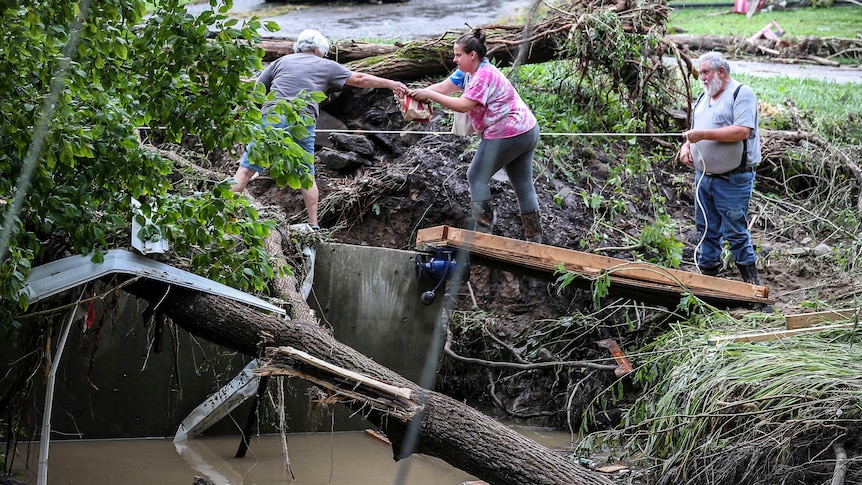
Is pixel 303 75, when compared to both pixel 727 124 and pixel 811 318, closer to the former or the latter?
pixel 727 124

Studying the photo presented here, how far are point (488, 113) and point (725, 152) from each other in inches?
66.6

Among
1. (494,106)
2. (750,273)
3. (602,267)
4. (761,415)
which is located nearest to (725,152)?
(750,273)

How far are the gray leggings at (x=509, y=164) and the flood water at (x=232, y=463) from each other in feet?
6.32

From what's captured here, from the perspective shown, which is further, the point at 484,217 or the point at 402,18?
the point at 402,18

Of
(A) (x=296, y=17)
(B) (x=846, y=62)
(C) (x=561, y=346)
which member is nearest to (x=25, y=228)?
(C) (x=561, y=346)

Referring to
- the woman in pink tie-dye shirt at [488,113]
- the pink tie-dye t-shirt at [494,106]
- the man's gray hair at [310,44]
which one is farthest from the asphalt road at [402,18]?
the pink tie-dye t-shirt at [494,106]

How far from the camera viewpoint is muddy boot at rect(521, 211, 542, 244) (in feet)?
22.9

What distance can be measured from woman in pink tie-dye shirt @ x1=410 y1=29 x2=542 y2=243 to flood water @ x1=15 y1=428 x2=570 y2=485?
6.58 feet

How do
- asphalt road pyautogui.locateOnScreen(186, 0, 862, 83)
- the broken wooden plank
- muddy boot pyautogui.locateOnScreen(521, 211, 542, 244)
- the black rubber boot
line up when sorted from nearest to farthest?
the broken wooden plank < the black rubber boot < muddy boot pyautogui.locateOnScreen(521, 211, 542, 244) < asphalt road pyautogui.locateOnScreen(186, 0, 862, 83)

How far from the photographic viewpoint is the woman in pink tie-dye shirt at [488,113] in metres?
6.18

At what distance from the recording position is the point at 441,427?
466 cm

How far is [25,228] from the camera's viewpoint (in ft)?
15.6

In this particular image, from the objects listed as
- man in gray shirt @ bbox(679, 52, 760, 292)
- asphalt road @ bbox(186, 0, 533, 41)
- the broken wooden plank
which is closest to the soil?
man in gray shirt @ bbox(679, 52, 760, 292)

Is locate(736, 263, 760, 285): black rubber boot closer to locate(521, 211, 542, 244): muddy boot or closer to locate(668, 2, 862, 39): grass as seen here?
locate(521, 211, 542, 244): muddy boot
